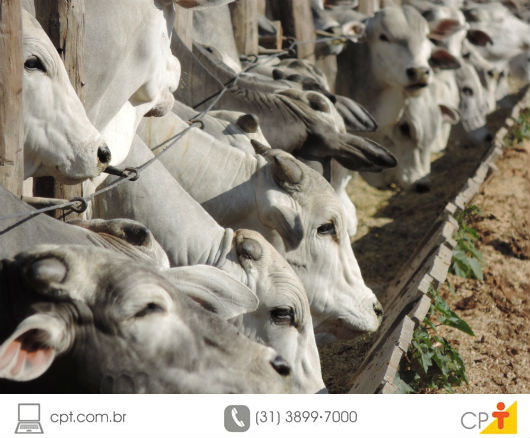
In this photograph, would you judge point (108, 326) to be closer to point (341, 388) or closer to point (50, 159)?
point (50, 159)

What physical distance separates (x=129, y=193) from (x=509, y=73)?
41.9ft

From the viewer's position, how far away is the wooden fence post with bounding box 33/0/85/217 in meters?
3.74

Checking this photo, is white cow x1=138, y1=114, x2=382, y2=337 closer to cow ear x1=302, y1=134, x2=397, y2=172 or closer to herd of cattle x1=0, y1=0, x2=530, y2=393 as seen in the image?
herd of cattle x1=0, y1=0, x2=530, y2=393

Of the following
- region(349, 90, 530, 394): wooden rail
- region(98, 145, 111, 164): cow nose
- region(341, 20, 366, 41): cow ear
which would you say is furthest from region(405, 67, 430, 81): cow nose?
region(98, 145, 111, 164): cow nose

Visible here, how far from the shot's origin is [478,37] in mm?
12781

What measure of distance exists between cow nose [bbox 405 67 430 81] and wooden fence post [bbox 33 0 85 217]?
16.0ft

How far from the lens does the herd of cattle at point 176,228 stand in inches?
100

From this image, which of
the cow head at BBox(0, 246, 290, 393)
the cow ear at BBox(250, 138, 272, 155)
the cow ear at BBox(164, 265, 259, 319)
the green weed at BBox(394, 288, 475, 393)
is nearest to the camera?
the cow head at BBox(0, 246, 290, 393)

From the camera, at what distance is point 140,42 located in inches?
162

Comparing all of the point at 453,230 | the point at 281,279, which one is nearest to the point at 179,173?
the point at 281,279

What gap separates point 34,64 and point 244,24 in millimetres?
4419
